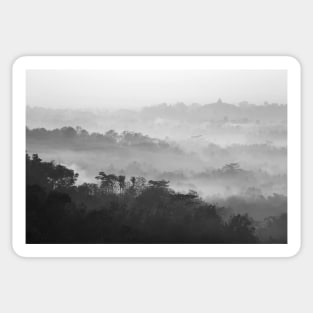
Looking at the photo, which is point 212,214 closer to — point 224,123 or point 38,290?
point 224,123

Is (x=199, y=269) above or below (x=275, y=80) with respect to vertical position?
below

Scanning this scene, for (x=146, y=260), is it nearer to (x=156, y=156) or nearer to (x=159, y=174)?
(x=159, y=174)

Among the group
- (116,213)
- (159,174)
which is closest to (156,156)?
(159,174)

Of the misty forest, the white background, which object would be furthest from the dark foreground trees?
the white background

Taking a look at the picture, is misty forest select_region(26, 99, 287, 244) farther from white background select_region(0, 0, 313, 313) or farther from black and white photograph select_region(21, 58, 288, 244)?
white background select_region(0, 0, 313, 313)
